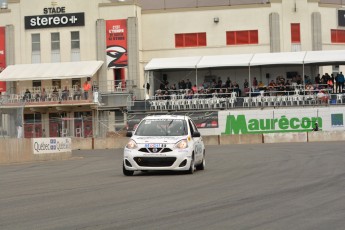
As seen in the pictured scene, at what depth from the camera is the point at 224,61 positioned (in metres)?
61.1

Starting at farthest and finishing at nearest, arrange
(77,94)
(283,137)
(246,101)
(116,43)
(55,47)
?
(55,47) < (116,43) < (77,94) < (246,101) < (283,137)

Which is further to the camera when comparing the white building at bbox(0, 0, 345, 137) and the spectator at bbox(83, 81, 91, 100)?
the white building at bbox(0, 0, 345, 137)

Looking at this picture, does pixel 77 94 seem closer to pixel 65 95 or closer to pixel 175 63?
pixel 65 95

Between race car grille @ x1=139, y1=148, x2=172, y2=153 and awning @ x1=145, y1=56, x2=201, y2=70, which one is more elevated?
awning @ x1=145, y1=56, x2=201, y2=70

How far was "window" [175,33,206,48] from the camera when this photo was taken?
7056 cm

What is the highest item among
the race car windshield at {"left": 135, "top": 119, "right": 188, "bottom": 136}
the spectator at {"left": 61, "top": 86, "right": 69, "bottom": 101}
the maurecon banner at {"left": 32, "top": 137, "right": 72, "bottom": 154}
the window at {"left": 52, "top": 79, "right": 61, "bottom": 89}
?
the window at {"left": 52, "top": 79, "right": 61, "bottom": 89}

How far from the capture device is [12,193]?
55.4 feet

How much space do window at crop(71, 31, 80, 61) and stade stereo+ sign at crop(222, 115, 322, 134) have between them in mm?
18838

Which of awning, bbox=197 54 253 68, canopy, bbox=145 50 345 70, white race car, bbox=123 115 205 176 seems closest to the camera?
white race car, bbox=123 115 205 176

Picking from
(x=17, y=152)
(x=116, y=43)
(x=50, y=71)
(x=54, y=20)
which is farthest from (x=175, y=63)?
(x=17, y=152)

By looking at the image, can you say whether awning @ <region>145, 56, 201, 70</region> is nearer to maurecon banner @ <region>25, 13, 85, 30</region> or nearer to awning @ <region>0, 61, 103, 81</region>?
awning @ <region>0, 61, 103, 81</region>

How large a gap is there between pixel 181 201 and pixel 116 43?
56.4m

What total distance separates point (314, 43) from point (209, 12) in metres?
9.66

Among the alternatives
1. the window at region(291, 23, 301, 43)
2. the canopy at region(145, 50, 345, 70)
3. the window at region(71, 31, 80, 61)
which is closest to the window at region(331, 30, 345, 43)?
the window at region(291, 23, 301, 43)
